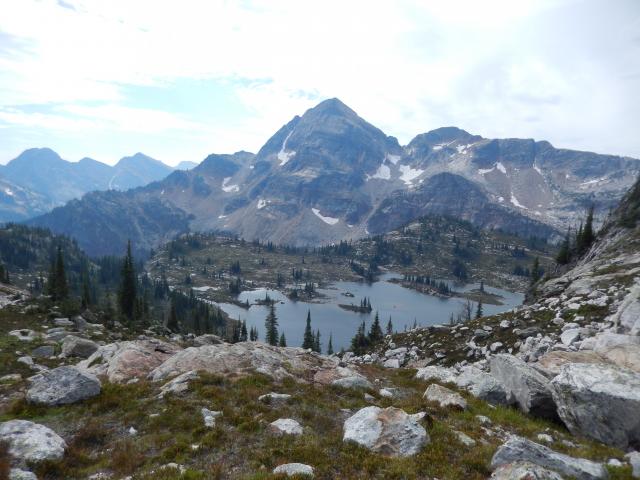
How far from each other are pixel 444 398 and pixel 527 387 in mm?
4076

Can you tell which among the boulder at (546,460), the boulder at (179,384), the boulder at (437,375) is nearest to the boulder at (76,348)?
the boulder at (179,384)

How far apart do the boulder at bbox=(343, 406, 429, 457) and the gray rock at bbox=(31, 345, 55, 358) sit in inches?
1281

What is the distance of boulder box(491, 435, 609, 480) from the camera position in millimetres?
11586

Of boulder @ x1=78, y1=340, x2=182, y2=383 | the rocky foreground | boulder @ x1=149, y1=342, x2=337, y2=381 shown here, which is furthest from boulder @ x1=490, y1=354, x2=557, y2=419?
boulder @ x1=78, y1=340, x2=182, y2=383

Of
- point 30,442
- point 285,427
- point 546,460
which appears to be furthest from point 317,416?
point 30,442

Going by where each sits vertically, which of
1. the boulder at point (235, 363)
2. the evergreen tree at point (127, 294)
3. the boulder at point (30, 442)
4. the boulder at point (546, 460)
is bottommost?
the evergreen tree at point (127, 294)

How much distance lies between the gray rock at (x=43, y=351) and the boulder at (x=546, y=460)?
3820cm

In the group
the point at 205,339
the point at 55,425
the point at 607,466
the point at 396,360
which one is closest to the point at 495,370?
the point at 607,466

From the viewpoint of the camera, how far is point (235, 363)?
1016 inches

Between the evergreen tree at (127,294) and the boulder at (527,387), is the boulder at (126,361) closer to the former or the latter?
the boulder at (527,387)

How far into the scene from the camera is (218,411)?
18.2 meters

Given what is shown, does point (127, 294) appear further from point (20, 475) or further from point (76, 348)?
point (20, 475)

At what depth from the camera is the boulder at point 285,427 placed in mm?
16125

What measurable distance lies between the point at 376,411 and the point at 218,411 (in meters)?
7.70
